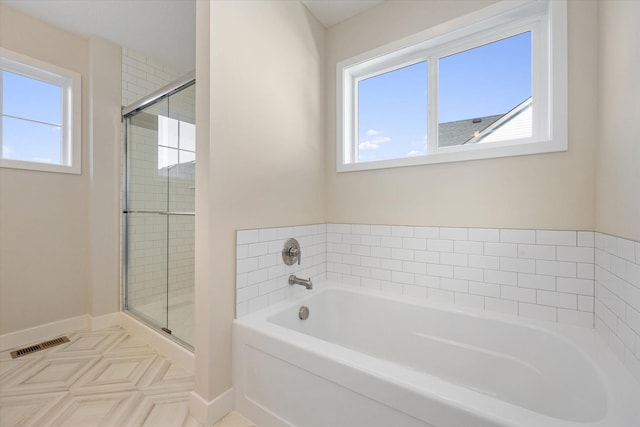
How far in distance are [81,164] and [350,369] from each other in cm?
283

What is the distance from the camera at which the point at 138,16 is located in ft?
7.03

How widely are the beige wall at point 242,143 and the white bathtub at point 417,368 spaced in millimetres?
204

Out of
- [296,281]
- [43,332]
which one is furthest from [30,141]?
[296,281]

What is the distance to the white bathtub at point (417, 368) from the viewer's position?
85 centimetres

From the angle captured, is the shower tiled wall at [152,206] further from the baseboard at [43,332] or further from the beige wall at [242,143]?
the beige wall at [242,143]

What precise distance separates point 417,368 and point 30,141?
3397 mm

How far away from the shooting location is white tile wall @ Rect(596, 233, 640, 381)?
968mm

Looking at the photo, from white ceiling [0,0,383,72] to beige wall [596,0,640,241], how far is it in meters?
1.39

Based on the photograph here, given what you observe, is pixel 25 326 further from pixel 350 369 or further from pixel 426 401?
pixel 426 401

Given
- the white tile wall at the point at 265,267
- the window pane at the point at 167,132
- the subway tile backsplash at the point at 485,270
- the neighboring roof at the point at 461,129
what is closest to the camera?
the subway tile backsplash at the point at 485,270

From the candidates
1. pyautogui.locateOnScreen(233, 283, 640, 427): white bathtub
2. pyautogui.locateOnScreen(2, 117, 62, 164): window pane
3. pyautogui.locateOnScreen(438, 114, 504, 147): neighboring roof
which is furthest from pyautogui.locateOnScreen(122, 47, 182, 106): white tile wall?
pyautogui.locateOnScreen(438, 114, 504, 147): neighboring roof

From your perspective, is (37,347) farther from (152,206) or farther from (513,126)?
(513,126)

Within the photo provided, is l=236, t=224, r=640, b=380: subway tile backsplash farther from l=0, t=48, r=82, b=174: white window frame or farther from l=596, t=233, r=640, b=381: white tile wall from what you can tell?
l=0, t=48, r=82, b=174: white window frame

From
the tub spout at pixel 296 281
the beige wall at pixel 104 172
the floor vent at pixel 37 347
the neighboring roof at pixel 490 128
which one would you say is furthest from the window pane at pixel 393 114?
the floor vent at pixel 37 347
